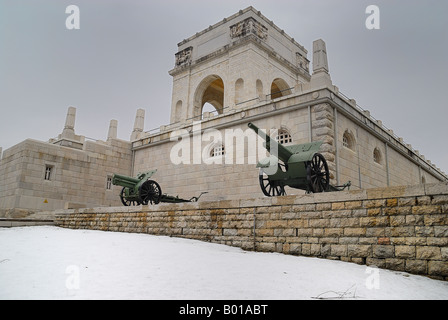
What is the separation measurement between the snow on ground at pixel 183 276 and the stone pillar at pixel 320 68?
7413 millimetres

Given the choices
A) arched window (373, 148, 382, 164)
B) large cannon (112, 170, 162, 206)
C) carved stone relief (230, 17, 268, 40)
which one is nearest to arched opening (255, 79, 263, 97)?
carved stone relief (230, 17, 268, 40)

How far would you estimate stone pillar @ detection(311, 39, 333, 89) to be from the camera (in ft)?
41.3

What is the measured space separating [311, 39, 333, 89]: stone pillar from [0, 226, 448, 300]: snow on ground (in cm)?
741

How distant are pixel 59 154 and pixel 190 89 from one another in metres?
9.07

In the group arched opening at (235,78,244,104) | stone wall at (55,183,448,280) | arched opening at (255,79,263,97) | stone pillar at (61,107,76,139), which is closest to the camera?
stone wall at (55,183,448,280)

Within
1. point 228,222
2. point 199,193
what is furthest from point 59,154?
point 228,222

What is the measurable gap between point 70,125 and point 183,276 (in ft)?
54.8

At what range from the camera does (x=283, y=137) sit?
1352 centimetres

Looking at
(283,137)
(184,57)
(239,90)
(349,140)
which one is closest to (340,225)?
(283,137)

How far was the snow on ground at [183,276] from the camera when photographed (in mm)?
4660

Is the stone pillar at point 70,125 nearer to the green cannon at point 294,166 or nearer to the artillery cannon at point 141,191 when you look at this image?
the artillery cannon at point 141,191

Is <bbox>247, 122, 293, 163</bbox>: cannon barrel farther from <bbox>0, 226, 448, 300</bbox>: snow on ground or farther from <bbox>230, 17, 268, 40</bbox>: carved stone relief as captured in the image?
<bbox>230, 17, 268, 40</bbox>: carved stone relief

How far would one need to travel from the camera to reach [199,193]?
15.1m
